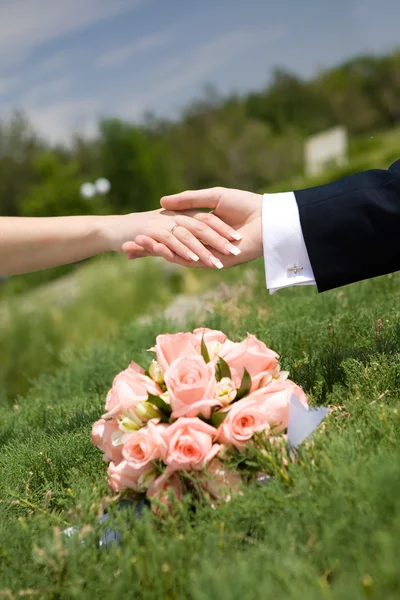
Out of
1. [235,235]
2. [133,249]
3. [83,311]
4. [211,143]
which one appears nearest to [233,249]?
[235,235]

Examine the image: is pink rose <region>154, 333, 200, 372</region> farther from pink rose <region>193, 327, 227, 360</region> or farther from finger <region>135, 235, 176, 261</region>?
finger <region>135, 235, 176, 261</region>

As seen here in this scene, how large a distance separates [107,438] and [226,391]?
237mm

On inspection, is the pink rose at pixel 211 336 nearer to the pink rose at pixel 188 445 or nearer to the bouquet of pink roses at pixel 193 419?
the bouquet of pink roses at pixel 193 419

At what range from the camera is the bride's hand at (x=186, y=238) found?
1.76 m

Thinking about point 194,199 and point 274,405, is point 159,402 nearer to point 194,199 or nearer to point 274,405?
point 274,405

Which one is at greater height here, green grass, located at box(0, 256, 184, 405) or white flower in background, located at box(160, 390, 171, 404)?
white flower in background, located at box(160, 390, 171, 404)

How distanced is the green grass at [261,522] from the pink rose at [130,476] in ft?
0.13

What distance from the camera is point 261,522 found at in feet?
3.18

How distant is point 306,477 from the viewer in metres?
1.04

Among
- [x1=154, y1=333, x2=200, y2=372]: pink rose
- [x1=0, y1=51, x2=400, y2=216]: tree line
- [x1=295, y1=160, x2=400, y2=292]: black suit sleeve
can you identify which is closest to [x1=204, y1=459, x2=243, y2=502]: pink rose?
[x1=154, y1=333, x2=200, y2=372]: pink rose

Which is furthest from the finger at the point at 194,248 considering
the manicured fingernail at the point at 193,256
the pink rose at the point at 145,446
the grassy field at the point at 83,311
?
Result: the grassy field at the point at 83,311

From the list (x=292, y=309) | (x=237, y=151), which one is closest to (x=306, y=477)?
(x=292, y=309)

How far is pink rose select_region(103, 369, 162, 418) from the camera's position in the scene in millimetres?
1190

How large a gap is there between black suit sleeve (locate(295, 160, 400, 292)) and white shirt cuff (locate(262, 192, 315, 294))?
31 mm
